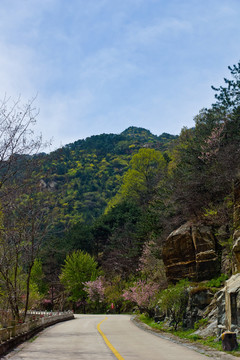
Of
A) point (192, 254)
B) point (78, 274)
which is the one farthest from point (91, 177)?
point (192, 254)

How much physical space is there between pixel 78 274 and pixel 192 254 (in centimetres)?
4318

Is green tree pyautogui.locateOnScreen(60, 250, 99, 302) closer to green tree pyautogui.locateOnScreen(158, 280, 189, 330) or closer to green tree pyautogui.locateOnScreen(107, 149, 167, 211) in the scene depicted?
green tree pyautogui.locateOnScreen(107, 149, 167, 211)

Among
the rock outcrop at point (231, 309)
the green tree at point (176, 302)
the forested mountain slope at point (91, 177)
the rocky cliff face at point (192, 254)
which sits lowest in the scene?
the green tree at point (176, 302)

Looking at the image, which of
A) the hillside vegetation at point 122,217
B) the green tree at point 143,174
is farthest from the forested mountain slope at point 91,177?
the green tree at point 143,174

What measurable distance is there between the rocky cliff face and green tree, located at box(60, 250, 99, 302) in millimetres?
39544

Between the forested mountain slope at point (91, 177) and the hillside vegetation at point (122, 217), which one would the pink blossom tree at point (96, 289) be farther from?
the forested mountain slope at point (91, 177)

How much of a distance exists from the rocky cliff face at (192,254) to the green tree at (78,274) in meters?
39.5

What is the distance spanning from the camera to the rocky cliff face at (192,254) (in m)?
24.8

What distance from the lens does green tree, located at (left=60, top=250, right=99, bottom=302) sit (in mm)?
66188

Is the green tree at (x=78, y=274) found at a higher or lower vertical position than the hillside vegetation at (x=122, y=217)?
lower

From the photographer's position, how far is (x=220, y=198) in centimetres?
2795

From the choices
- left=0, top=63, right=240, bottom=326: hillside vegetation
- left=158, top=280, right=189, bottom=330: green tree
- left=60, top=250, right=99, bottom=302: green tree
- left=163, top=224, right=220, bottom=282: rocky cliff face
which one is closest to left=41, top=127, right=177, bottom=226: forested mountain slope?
left=0, top=63, right=240, bottom=326: hillside vegetation

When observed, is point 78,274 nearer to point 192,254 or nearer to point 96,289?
point 96,289

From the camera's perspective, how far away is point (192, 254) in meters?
26.4
